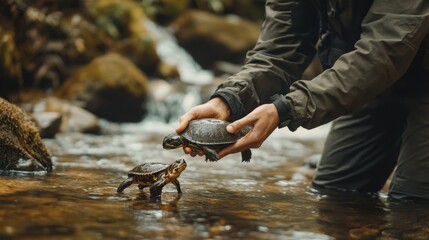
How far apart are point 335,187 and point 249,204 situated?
1261mm

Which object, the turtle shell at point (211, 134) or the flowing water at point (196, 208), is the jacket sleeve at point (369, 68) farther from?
the flowing water at point (196, 208)

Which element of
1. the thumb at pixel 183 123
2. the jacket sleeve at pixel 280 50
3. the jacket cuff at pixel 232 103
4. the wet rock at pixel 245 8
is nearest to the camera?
the thumb at pixel 183 123

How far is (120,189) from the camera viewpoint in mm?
3797

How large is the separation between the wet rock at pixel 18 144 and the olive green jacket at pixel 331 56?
1.65 metres

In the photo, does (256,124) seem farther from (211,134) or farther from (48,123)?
(48,123)

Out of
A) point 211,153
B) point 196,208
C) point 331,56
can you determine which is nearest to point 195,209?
point 196,208

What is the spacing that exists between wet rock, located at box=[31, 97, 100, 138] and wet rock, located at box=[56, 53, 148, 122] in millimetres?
598

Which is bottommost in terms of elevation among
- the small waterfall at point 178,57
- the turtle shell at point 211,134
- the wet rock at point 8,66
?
the turtle shell at point 211,134

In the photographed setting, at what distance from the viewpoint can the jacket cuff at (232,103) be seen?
388 cm

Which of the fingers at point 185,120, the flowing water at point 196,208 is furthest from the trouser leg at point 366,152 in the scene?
the fingers at point 185,120

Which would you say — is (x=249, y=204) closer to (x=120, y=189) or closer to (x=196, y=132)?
(x=196, y=132)

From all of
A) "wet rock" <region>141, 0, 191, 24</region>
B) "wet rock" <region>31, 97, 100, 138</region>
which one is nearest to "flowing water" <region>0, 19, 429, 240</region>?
"wet rock" <region>31, 97, 100, 138</region>

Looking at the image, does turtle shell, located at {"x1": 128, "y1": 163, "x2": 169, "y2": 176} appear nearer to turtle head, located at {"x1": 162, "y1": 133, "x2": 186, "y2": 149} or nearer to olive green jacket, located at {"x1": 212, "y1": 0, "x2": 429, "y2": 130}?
turtle head, located at {"x1": 162, "y1": 133, "x2": 186, "y2": 149}

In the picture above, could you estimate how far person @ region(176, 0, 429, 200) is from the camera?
349 cm
